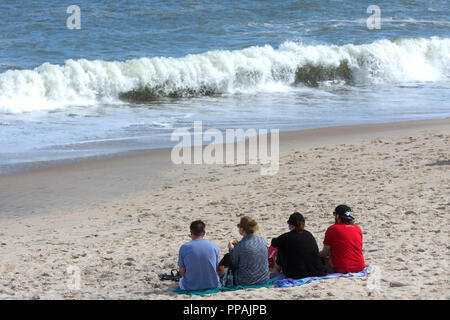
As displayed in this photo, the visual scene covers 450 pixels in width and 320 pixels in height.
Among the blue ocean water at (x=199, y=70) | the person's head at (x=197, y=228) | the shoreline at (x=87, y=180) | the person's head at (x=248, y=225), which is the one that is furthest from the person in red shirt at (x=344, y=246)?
the blue ocean water at (x=199, y=70)

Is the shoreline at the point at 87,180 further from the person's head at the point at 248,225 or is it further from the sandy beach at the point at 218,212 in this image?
the person's head at the point at 248,225

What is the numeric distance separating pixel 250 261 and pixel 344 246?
35.2 inches

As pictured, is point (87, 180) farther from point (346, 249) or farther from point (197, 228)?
point (346, 249)

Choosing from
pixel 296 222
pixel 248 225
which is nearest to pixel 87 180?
pixel 248 225

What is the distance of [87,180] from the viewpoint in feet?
33.9

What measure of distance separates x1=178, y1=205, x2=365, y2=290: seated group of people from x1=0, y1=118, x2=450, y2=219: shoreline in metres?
3.50

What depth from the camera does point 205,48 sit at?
2431 centimetres

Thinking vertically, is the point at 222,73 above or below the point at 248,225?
above

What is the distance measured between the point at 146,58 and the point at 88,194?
11.9 m

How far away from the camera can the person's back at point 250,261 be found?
6.12 m

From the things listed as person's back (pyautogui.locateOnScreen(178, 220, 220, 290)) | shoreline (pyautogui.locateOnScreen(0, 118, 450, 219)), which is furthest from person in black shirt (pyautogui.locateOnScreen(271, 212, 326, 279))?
shoreline (pyautogui.locateOnScreen(0, 118, 450, 219))

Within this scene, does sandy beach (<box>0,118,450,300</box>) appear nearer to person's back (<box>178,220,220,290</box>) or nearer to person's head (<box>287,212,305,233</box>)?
person's back (<box>178,220,220,290</box>)

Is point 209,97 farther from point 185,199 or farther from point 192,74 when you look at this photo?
point 185,199

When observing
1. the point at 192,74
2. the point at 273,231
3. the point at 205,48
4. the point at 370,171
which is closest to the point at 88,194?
the point at 273,231
